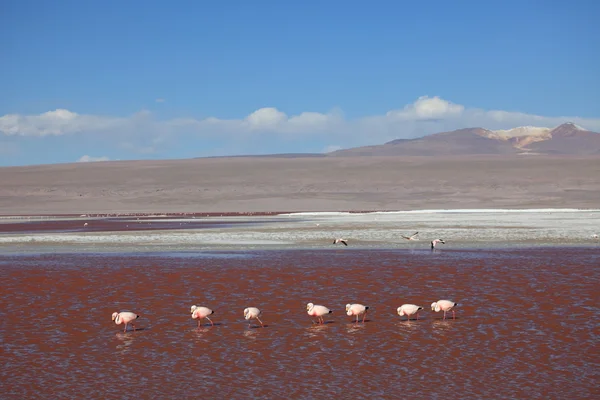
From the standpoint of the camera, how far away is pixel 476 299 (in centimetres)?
1769

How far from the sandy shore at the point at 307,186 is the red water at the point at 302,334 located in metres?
54.0

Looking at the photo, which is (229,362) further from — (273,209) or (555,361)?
(273,209)

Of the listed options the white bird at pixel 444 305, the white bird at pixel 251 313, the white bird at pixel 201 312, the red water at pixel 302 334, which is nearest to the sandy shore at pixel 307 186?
the red water at pixel 302 334

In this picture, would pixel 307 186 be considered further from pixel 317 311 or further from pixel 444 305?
pixel 317 311

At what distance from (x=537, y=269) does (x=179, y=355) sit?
12.9 meters

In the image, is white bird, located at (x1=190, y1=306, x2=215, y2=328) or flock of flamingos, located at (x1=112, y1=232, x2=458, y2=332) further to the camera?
white bird, located at (x1=190, y1=306, x2=215, y2=328)

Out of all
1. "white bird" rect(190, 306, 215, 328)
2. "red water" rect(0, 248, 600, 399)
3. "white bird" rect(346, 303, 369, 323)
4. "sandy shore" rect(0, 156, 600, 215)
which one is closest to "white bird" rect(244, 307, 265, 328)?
"red water" rect(0, 248, 600, 399)

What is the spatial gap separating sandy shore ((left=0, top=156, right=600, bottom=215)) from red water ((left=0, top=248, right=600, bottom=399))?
53995 mm

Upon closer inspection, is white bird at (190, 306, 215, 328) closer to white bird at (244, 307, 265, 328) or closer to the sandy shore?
white bird at (244, 307, 265, 328)

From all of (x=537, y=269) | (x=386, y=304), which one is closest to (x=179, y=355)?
(x=386, y=304)

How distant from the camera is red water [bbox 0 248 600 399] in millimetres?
10906

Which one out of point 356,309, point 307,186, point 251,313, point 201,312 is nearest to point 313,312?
point 356,309

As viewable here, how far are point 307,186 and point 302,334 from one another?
8165cm

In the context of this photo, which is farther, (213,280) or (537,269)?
(537,269)
